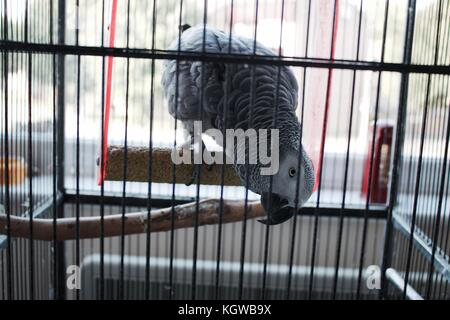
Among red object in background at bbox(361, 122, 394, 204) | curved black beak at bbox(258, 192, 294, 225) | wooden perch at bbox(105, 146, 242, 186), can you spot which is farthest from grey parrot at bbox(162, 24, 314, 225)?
red object in background at bbox(361, 122, 394, 204)

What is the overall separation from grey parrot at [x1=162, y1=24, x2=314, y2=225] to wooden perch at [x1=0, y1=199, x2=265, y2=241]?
199 mm

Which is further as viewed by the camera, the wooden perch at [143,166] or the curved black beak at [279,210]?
the wooden perch at [143,166]

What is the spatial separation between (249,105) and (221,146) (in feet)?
1.12

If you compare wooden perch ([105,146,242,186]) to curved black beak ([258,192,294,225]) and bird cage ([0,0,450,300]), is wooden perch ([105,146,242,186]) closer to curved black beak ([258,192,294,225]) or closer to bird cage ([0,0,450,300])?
bird cage ([0,0,450,300])

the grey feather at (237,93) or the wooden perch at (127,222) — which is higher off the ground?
the grey feather at (237,93)

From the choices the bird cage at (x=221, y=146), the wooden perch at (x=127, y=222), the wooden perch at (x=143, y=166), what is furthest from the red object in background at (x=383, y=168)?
the wooden perch at (x=143, y=166)

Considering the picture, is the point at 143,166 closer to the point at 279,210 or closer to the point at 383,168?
the point at 279,210

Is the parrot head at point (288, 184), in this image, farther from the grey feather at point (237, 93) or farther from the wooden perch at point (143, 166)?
the wooden perch at point (143, 166)

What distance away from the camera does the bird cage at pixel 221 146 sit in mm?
1160

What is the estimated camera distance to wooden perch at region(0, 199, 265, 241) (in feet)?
4.67

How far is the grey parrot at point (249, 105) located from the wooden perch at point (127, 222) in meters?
0.20

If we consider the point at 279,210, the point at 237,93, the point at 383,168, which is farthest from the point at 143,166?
the point at 383,168

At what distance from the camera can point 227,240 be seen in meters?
2.77
